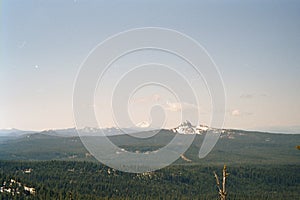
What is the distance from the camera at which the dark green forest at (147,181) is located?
118m

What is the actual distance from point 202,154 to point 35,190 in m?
84.2

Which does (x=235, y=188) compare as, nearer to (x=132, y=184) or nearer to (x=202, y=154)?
(x=132, y=184)

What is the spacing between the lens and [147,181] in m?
153

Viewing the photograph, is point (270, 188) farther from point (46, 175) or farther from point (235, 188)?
point (46, 175)

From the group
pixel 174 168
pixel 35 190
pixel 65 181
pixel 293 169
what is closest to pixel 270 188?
pixel 293 169

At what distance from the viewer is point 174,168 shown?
588ft

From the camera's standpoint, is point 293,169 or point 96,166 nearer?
point 96,166

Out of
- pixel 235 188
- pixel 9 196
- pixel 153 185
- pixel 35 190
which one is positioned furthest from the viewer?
pixel 235 188

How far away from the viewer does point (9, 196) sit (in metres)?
78.8

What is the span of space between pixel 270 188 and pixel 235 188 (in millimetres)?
15156

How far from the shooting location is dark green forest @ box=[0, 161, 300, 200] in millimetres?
117938

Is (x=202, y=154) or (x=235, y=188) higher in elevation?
(x=202, y=154)

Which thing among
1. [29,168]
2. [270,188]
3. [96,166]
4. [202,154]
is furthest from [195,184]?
[202,154]

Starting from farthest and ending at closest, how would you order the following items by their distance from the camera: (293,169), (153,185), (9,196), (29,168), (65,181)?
(293,169) → (153,185) → (29,168) → (65,181) → (9,196)
